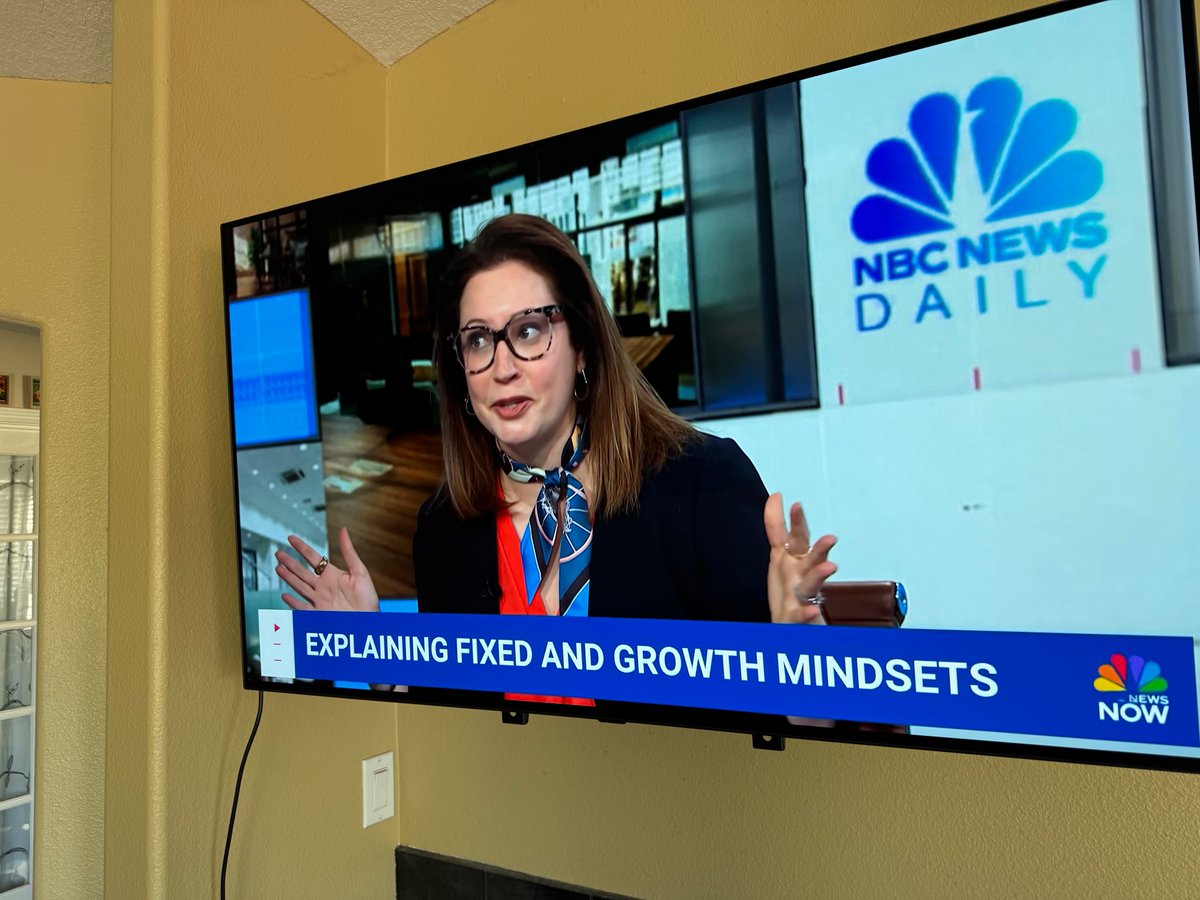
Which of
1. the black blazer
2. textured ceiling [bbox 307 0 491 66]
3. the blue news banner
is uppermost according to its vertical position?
textured ceiling [bbox 307 0 491 66]

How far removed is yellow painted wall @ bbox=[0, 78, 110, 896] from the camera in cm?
172

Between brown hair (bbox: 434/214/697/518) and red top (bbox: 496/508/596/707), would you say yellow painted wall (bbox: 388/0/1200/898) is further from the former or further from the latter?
brown hair (bbox: 434/214/697/518)

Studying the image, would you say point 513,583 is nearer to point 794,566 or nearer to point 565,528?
point 565,528

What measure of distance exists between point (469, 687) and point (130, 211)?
1.04 metres

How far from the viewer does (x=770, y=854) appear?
1305mm

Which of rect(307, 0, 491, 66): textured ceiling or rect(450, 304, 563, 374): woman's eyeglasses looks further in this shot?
rect(307, 0, 491, 66): textured ceiling

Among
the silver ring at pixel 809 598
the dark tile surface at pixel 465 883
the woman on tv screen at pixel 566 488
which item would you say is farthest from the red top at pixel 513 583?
the dark tile surface at pixel 465 883

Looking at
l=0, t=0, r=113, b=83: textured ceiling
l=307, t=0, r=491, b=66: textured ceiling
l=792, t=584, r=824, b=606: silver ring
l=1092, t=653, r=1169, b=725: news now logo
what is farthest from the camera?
l=307, t=0, r=491, b=66: textured ceiling

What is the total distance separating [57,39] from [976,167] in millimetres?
1782

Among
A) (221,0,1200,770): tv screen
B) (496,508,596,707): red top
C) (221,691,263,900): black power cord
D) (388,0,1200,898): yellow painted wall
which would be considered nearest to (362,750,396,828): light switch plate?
(388,0,1200,898): yellow painted wall

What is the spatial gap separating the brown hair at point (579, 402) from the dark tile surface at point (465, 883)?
2.44ft

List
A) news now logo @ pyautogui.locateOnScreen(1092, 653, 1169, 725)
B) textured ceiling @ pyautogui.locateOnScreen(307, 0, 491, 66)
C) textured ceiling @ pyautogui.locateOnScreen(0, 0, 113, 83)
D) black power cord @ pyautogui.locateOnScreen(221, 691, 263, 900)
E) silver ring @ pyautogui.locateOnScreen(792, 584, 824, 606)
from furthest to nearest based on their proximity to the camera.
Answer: textured ceiling @ pyautogui.locateOnScreen(307, 0, 491, 66) < textured ceiling @ pyautogui.locateOnScreen(0, 0, 113, 83) < black power cord @ pyautogui.locateOnScreen(221, 691, 263, 900) < silver ring @ pyautogui.locateOnScreen(792, 584, 824, 606) < news now logo @ pyautogui.locateOnScreen(1092, 653, 1169, 725)

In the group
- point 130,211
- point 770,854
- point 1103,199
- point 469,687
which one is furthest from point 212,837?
point 1103,199

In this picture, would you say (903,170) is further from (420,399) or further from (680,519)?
(420,399)
